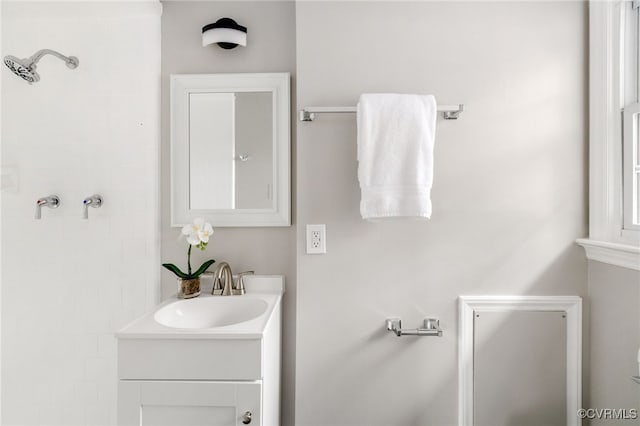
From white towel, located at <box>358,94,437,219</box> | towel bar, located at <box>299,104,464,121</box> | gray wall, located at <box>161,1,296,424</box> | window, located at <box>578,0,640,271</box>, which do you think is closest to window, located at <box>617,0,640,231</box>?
window, located at <box>578,0,640,271</box>

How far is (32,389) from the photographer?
5.28ft

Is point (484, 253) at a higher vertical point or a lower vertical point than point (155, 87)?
lower

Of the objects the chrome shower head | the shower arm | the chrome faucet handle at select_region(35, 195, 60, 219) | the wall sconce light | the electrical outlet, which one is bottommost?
the electrical outlet

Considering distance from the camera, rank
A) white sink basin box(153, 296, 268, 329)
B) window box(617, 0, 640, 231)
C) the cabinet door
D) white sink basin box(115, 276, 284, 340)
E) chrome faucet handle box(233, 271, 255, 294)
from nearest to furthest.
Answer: the cabinet door → white sink basin box(115, 276, 284, 340) → window box(617, 0, 640, 231) → white sink basin box(153, 296, 268, 329) → chrome faucet handle box(233, 271, 255, 294)

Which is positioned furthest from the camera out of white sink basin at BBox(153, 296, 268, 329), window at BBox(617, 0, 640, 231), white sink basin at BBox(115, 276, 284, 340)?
white sink basin at BBox(153, 296, 268, 329)

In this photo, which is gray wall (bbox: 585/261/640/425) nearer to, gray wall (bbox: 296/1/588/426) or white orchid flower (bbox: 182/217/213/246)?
gray wall (bbox: 296/1/588/426)

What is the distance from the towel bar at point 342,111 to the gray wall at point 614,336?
0.80 meters

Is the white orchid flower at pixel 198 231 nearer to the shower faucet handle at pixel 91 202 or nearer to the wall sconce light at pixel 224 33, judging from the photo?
the shower faucet handle at pixel 91 202

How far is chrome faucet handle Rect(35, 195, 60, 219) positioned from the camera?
1.49m

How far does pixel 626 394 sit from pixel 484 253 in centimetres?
66

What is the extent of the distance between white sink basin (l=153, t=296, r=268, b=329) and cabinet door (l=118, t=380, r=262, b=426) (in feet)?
1.04

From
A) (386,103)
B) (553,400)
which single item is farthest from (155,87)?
(553,400)

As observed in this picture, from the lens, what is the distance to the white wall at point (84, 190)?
61.9 inches

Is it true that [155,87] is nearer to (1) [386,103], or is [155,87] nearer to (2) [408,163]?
(1) [386,103]
